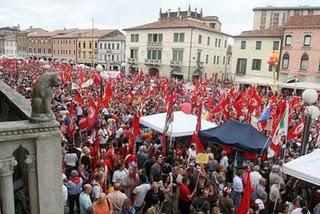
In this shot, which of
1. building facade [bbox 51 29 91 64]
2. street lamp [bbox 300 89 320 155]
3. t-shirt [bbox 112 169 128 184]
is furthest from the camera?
building facade [bbox 51 29 91 64]

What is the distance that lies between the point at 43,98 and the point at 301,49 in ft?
140

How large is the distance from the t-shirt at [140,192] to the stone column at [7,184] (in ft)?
13.2

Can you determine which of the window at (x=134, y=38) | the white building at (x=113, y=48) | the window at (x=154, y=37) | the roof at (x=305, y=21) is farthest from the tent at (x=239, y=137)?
the white building at (x=113, y=48)

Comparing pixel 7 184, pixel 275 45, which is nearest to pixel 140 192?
pixel 7 184

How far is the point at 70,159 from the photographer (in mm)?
9602

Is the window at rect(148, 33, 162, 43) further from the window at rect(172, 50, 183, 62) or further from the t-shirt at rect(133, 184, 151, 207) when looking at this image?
the t-shirt at rect(133, 184, 151, 207)

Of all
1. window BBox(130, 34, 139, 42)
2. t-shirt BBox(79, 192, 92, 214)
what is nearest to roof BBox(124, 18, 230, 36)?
window BBox(130, 34, 139, 42)

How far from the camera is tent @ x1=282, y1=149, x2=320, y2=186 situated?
8453mm

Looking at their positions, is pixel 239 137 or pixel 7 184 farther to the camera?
pixel 239 137

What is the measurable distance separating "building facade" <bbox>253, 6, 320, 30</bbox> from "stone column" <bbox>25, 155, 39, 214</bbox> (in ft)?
219

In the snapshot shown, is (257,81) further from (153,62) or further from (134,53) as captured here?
(134,53)

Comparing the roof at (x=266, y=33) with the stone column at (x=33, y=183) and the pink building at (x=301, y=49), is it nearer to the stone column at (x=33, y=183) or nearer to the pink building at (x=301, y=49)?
the pink building at (x=301, y=49)

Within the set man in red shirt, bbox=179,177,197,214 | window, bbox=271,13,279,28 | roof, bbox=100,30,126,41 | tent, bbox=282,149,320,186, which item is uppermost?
window, bbox=271,13,279,28

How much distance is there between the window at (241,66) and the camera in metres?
49.4
